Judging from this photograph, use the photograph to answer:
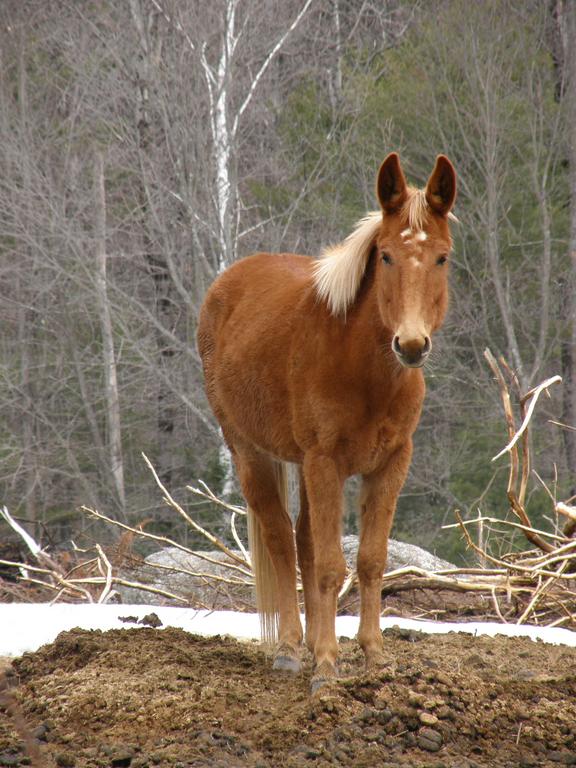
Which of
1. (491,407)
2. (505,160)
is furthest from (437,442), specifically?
(505,160)

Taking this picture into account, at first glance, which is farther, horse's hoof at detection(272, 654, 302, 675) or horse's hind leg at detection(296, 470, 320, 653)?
horse's hind leg at detection(296, 470, 320, 653)

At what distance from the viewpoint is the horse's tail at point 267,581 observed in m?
5.56

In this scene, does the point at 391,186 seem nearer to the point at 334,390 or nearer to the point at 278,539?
the point at 334,390

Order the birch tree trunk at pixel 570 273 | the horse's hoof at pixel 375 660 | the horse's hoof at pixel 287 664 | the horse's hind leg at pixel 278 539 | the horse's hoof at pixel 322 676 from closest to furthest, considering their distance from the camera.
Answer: the horse's hoof at pixel 322 676 → the horse's hoof at pixel 375 660 → the horse's hoof at pixel 287 664 → the horse's hind leg at pixel 278 539 → the birch tree trunk at pixel 570 273

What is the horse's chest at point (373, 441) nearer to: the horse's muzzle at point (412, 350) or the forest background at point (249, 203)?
the horse's muzzle at point (412, 350)

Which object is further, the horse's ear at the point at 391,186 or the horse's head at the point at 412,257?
the horse's ear at the point at 391,186

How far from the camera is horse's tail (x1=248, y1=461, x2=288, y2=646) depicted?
5.56 m

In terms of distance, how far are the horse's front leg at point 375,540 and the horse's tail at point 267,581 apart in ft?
2.78

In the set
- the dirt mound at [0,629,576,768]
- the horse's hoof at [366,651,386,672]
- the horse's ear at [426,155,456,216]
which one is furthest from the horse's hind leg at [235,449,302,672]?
the horse's ear at [426,155,456,216]

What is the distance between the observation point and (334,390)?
4547 millimetres

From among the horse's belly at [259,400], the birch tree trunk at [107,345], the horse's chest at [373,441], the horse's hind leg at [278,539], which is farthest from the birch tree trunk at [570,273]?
the horse's chest at [373,441]

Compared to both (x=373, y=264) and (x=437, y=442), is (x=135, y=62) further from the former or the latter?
(x=373, y=264)

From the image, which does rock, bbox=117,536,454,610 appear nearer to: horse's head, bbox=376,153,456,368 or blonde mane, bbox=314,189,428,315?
blonde mane, bbox=314,189,428,315

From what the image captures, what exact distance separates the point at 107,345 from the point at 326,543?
13.8 m
